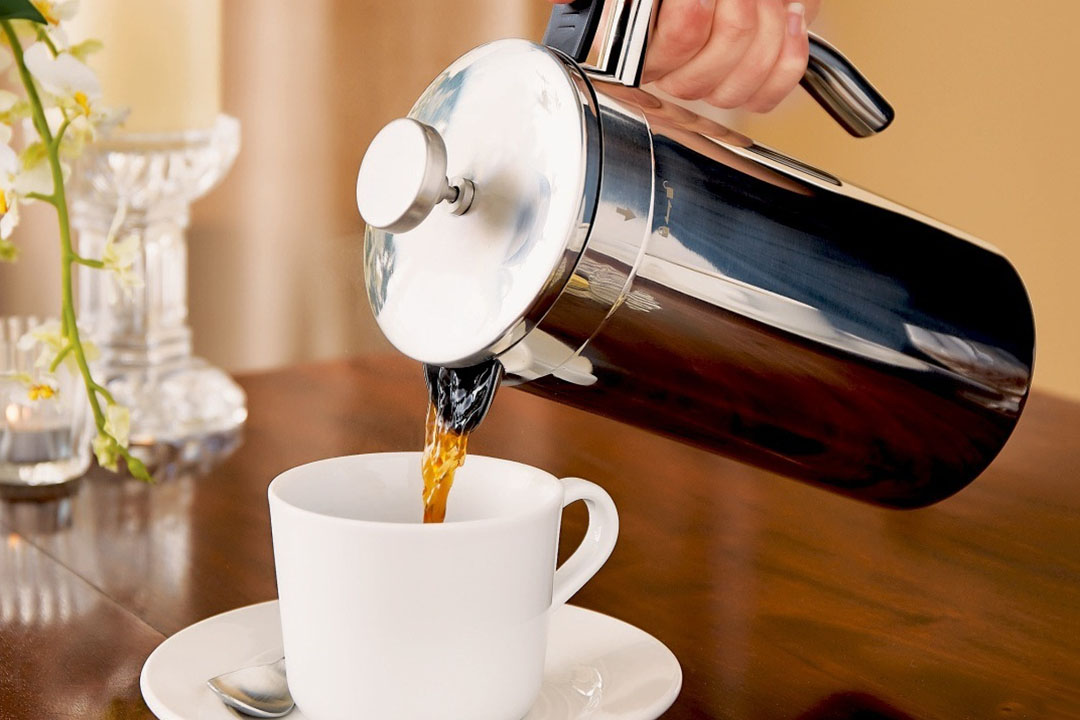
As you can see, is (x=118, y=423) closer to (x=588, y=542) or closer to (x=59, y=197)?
(x=59, y=197)

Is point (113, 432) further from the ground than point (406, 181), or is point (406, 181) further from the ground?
point (406, 181)

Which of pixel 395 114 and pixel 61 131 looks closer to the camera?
pixel 61 131

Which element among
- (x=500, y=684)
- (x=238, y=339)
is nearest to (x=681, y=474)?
(x=500, y=684)

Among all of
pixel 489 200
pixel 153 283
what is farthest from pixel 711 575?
pixel 153 283

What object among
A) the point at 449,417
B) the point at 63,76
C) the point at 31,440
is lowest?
the point at 31,440

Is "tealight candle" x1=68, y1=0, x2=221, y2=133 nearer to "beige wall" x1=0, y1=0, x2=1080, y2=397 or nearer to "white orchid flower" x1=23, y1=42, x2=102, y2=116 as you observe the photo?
"white orchid flower" x1=23, y1=42, x2=102, y2=116

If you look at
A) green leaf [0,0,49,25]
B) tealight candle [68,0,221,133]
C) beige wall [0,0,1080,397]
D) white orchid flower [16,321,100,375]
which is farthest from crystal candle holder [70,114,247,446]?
beige wall [0,0,1080,397]

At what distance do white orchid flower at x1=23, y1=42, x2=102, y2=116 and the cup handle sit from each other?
361mm

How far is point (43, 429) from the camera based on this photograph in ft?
2.47

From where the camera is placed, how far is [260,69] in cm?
202

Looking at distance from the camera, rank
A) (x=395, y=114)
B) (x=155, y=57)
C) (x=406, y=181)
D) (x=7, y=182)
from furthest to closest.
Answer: (x=395, y=114) → (x=155, y=57) → (x=7, y=182) → (x=406, y=181)

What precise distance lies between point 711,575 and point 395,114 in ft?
5.74

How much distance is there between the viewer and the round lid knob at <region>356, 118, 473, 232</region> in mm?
410

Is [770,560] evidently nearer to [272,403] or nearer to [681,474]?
[681,474]
